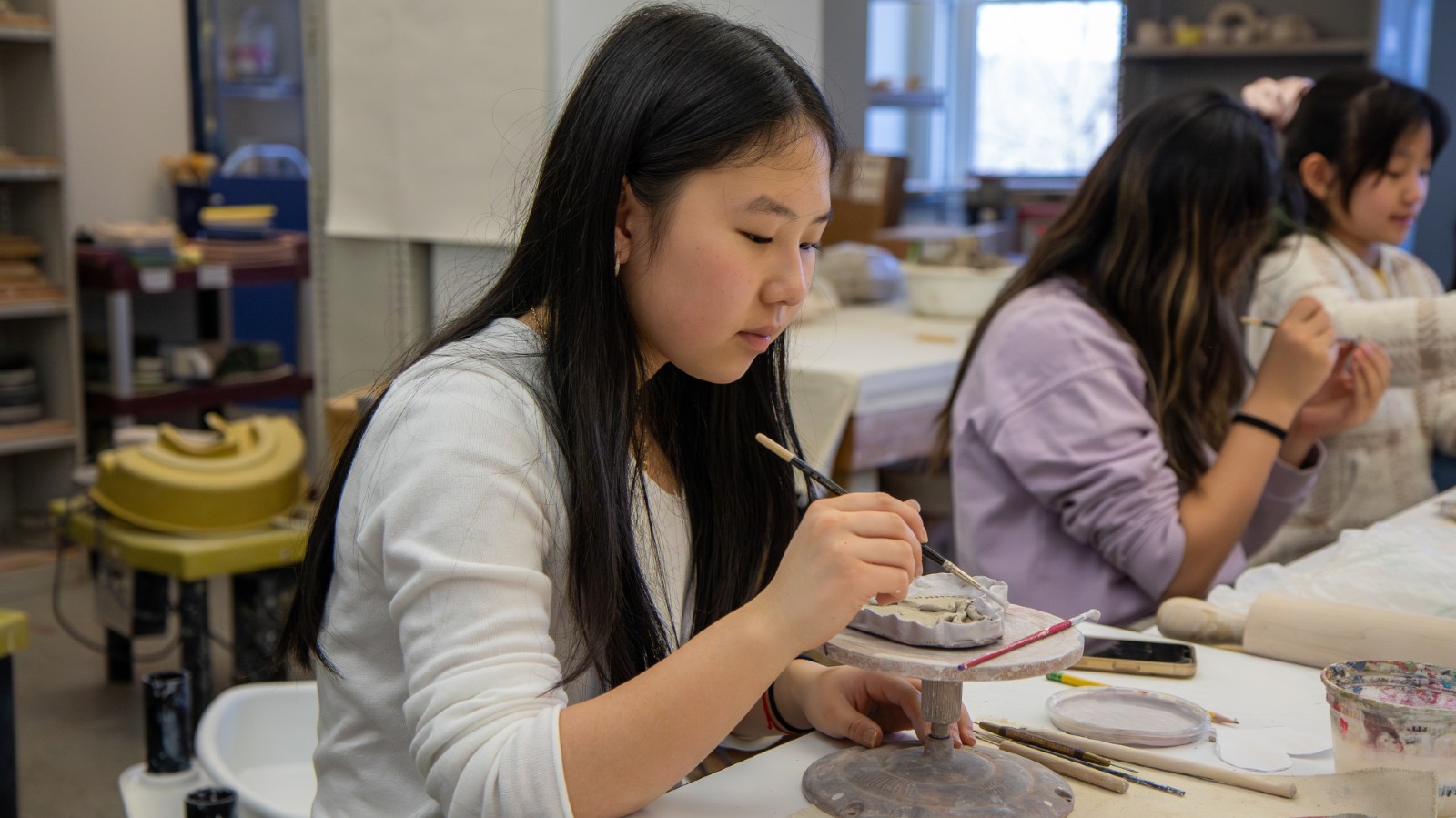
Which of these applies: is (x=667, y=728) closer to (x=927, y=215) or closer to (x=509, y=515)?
(x=509, y=515)

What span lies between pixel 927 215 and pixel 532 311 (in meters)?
6.83

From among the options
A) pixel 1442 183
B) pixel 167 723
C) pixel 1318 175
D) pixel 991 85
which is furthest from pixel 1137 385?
pixel 991 85

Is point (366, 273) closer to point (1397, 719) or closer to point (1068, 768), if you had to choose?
point (1068, 768)

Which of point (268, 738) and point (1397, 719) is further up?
point (1397, 719)

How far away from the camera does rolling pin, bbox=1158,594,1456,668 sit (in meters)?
1.15

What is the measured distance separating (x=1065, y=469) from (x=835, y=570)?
926 millimetres

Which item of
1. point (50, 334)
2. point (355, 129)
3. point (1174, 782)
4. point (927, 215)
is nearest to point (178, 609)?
point (355, 129)

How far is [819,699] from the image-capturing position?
1.07m

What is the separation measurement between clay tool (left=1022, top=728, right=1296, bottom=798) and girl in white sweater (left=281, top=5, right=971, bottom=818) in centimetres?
9

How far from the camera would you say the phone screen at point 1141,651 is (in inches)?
47.6

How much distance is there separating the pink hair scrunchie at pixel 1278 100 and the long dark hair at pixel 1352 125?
0.06 meters

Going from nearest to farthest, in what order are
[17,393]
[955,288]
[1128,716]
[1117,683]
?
[1128,716], [1117,683], [955,288], [17,393]

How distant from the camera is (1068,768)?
3.20 feet

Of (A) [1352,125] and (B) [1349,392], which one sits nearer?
(B) [1349,392]
